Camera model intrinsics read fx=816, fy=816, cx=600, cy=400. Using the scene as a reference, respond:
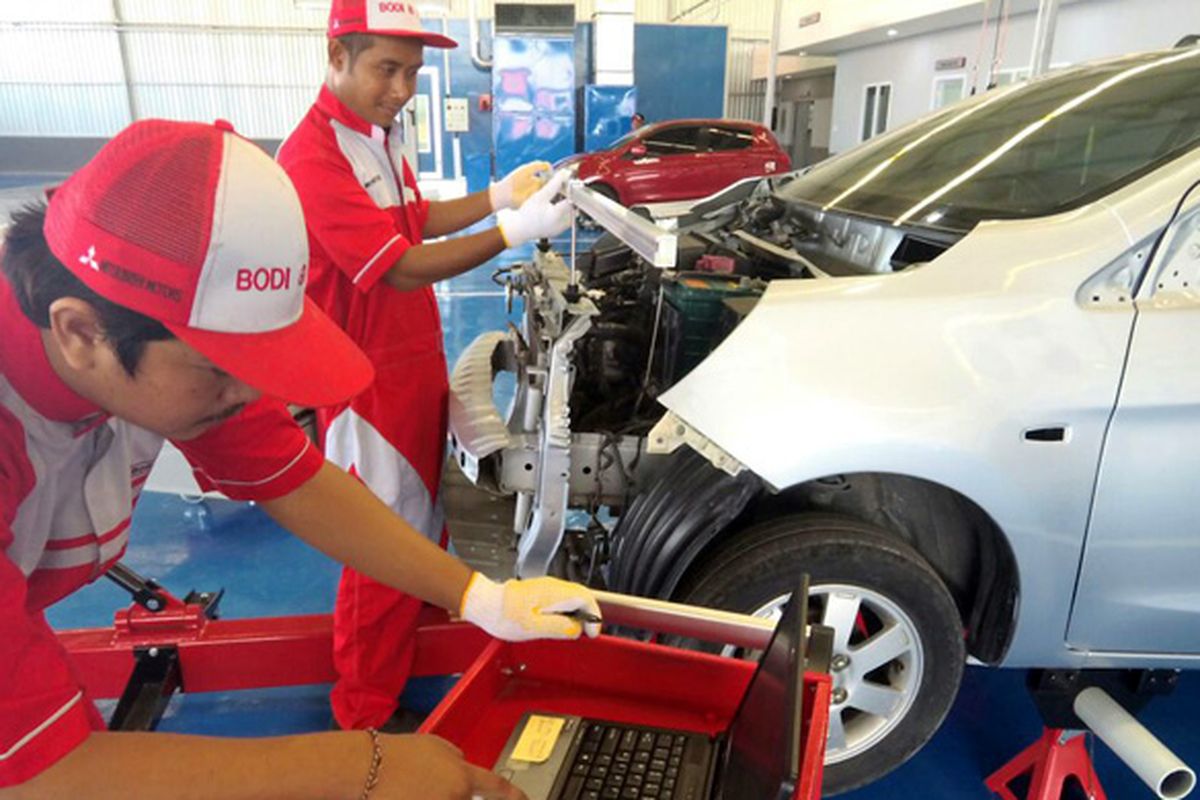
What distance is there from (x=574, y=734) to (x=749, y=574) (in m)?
0.61

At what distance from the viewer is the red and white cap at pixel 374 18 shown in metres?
1.80

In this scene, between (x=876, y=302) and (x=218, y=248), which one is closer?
(x=218, y=248)

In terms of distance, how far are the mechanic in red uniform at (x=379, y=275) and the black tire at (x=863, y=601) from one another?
2.57 feet

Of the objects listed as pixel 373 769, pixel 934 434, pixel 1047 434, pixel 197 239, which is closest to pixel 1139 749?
pixel 1047 434

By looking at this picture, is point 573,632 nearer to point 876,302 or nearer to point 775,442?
point 775,442

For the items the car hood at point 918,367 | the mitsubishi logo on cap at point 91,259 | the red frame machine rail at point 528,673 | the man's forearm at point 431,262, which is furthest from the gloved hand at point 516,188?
the mitsubishi logo on cap at point 91,259

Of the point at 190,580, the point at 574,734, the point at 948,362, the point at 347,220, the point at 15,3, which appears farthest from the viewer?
the point at 15,3

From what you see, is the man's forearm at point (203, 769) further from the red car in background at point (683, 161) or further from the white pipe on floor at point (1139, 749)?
the red car in background at point (683, 161)

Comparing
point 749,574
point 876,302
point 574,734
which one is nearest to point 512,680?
point 574,734

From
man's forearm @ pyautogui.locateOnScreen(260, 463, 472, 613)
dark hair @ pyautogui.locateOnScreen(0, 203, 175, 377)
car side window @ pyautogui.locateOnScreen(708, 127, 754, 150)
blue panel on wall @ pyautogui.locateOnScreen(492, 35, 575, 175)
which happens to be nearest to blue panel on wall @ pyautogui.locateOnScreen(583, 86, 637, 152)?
blue panel on wall @ pyautogui.locateOnScreen(492, 35, 575, 175)

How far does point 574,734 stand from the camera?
1233mm

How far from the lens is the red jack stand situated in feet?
5.93

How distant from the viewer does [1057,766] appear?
1.82 m

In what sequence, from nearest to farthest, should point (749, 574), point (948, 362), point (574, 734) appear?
point (574, 734)
point (948, 362)
point (749, 574)
